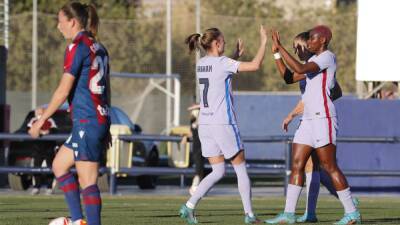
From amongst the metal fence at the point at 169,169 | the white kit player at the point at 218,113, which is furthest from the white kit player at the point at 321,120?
the metal fence at the point at 169,169

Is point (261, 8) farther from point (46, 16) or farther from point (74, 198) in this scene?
point (74, 198)

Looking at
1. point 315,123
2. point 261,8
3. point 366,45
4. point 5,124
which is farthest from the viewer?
point 261,8

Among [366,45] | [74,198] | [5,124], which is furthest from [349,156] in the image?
[74,198]

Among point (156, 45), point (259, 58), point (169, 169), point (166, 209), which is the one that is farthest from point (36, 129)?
point (156, 45)

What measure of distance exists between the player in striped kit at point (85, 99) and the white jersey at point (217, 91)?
277 centimetres

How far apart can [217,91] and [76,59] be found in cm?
315

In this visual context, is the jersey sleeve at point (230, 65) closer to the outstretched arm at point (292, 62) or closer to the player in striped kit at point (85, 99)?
the outstretched arm at point (292, 62)

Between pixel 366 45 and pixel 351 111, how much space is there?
1266 millimetres

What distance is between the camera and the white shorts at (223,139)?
1282 centimetres

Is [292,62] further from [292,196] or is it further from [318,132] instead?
[292,196]

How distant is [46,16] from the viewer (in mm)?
36125

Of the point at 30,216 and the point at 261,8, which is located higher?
the point at 261,8

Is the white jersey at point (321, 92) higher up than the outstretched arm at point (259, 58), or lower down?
lower down

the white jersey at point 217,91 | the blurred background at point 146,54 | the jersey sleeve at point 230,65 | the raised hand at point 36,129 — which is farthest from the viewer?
the blurred background at point 146,54
